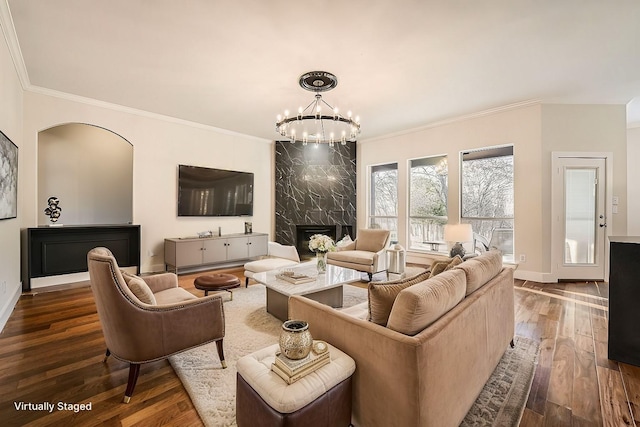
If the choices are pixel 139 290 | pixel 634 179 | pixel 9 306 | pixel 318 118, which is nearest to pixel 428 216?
pixel 318 118

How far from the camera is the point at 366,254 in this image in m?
4.71

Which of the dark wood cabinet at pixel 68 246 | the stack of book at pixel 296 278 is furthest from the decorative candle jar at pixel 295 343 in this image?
the dark wood cabinet at pixel 68 246

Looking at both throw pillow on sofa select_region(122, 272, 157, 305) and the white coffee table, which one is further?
the white coffee table

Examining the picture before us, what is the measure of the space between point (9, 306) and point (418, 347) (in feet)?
13.8

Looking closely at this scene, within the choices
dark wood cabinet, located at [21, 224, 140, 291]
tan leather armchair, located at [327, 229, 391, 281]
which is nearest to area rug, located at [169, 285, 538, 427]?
tan leather armchair, located at [327, 229, 391, 281]

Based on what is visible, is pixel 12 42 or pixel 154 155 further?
pixel 154 155

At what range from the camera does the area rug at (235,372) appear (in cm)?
166

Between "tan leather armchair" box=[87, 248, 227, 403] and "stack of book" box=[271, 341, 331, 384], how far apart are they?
2.98ft

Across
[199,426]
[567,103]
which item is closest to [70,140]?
[199,426]

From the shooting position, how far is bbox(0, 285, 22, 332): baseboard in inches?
108

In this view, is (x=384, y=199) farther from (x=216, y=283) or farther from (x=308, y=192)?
(x=216, y=283)

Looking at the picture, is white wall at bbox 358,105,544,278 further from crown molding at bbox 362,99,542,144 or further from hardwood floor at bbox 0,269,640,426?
Answer: hardwood floor at bbox 0,269,640,426

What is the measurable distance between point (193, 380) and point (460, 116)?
18.1ft

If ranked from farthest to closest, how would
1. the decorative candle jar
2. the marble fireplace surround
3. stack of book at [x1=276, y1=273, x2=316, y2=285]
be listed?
the marble fireplace surround < stack of book at [x1=276, y1=273, x2=316, y2=285] < the decorative candle jar
